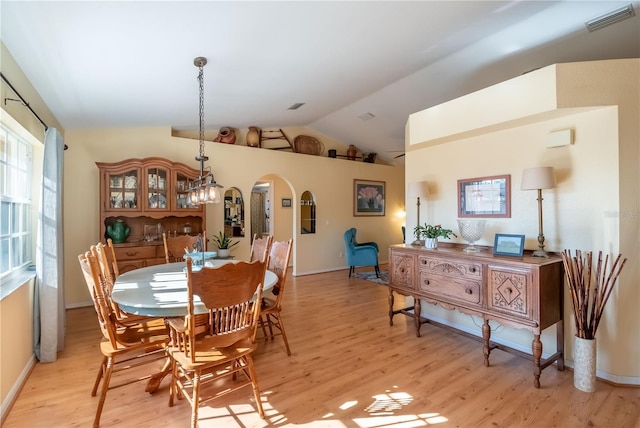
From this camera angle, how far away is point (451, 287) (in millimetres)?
2842

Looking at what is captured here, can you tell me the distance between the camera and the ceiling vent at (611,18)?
2.33 meters

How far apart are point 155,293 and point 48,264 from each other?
51.8 inches

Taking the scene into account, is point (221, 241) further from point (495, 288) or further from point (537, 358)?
point (537, 358)

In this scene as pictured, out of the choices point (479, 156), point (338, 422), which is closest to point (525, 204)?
point (479, 156)

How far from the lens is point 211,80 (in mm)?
3072

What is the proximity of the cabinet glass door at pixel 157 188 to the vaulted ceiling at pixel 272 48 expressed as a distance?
721mm

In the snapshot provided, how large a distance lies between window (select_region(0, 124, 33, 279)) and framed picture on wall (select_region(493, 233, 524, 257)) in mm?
3921

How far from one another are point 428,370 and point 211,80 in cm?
336

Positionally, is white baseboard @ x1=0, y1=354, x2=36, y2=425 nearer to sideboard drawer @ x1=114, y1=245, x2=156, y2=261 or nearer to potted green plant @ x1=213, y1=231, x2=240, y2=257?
sideboard drawer @ x1=114, y1=245, x2=156, y2=261

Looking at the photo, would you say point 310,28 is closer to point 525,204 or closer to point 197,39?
point 197,39

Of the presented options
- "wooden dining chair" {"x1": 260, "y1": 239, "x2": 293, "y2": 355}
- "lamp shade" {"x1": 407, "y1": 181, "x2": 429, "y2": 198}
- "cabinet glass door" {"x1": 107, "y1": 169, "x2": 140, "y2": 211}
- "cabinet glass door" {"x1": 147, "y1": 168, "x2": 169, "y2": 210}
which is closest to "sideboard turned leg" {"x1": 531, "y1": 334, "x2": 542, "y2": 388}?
"lamp shade" {"x1": 407, "y1": 181, "x2": 429, "y2": 198}

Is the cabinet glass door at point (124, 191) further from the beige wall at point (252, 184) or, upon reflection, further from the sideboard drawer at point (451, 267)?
the sideboard drawer at point (451, 267)

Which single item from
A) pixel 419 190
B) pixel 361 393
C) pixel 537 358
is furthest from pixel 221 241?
pixel 537 358

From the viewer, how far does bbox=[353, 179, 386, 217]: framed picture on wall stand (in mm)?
6812
